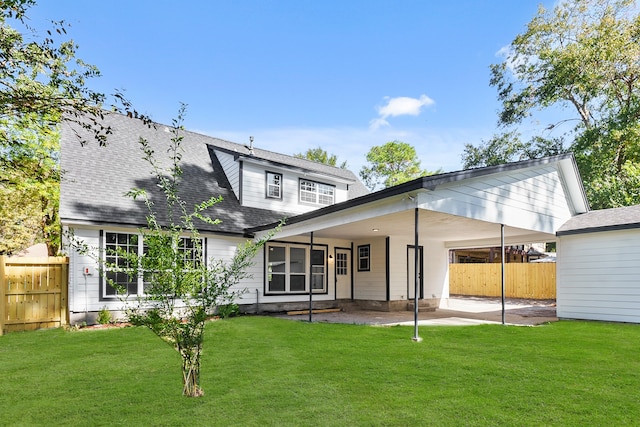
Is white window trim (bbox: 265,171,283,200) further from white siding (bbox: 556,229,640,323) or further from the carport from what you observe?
white siding (bbox: 556,229,640,323)

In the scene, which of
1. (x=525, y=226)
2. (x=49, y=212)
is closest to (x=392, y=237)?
(x=525, y=226)

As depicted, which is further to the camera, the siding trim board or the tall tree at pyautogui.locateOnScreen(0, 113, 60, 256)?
the tall tree at pyautogui.locateOnScreen(0, 113, 60, 256)

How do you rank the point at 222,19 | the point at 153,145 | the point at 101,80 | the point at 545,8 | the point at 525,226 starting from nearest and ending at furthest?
the point at 101,80, the point at 525,226, the point at 222,19, the point at 153,145, the point at 545,8

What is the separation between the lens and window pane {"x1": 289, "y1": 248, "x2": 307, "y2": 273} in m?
12.7

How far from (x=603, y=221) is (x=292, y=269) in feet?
30.0

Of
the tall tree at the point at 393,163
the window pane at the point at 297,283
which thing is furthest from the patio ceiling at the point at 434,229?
the tall tree at the point at 393,163

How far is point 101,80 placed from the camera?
17.5 feet

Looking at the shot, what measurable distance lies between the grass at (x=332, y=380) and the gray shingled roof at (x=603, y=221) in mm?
3258

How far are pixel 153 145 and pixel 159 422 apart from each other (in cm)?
1191

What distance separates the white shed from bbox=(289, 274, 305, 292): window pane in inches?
307

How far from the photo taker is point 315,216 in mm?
9547

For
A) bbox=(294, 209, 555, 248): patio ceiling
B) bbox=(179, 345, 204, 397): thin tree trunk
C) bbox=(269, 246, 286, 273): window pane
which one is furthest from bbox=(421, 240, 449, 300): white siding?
bbox=(179, 345, 204, 397): thin tree trunk

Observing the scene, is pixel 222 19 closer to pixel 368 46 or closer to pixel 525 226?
pixel 368 46

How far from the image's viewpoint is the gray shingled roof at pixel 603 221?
953cm
